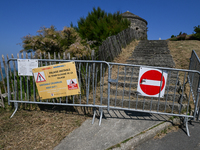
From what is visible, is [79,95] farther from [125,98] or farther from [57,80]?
[125,98]

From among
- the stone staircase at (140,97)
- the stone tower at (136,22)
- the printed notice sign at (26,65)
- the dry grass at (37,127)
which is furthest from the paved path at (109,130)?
the stone tower at (136,22)

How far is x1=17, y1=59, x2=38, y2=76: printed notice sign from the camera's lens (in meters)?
3.68

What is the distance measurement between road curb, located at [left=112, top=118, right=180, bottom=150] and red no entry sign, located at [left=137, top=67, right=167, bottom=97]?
741 millimetres

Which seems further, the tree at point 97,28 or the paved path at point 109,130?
the tree at point 97,28

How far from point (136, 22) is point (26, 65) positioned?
2514 centimetres

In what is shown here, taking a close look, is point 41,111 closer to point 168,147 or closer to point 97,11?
point 168,147

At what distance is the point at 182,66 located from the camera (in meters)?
6.49

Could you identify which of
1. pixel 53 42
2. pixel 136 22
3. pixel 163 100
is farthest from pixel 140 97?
pixel 136 22

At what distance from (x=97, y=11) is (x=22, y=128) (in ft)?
41.7

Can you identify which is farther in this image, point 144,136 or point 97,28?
point 97,28

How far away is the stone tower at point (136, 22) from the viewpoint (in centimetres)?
2472

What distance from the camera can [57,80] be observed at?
3.55 m

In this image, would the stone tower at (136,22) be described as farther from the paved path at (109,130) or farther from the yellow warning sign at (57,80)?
the paved path at (109,130)

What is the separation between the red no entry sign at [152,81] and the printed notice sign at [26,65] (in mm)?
2834
